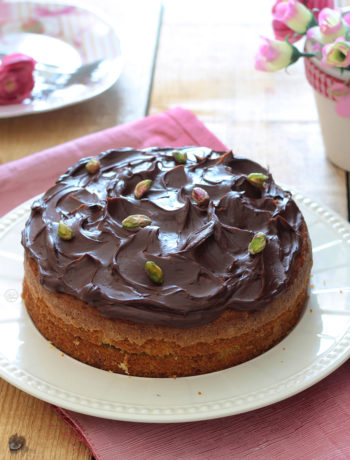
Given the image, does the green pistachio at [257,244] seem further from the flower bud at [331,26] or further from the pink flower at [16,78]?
the pink flower at [16,78]

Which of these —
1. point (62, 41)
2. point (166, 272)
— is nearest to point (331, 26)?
point (166, 272)

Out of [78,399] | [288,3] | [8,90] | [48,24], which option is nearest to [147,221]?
[78,399]

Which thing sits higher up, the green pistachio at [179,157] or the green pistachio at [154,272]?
the green pistachio at [154,272]

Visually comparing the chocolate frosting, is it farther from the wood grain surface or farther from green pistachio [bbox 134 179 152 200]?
the wood grain surface

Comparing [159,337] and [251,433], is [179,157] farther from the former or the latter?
[251,433]

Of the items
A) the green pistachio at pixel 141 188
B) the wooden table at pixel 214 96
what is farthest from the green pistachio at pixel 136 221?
the wooden table at pixel 214 96

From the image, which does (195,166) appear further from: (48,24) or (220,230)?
(48,24)

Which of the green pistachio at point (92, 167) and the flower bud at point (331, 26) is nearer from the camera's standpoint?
the green pistachio at point (92, 167)

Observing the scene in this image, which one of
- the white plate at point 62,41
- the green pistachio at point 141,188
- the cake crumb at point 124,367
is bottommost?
the cake crumb at point 124,367
